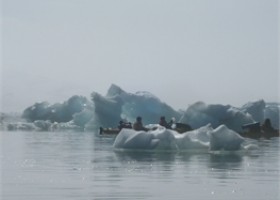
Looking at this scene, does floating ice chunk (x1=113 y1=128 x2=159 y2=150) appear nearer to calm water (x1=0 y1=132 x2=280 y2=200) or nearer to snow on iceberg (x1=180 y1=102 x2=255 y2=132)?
calm water (x1=0 y1=132 x2=280 y2=200)

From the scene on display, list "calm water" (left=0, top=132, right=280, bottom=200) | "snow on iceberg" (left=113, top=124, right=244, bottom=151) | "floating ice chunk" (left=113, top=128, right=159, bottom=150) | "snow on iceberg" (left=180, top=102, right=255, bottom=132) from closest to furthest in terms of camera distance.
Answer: "calm water" (left=0, top=132, right=280, bottom=200) → "snow on iceberg" (left=113, top=124, right=244, bottom=151) → "floating ice chunk" (left=113, top=128, right=159, bottom=150) → "snow on iceberg" (left=180, top=102, right=255, bottom=132)

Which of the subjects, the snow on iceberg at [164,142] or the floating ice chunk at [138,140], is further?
the floating ice chunk at [138,140]

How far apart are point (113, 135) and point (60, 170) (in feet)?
63.3

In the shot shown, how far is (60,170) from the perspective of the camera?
13469 mm

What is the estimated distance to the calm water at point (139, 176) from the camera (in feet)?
33.1

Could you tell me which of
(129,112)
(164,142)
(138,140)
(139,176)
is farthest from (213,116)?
(139,176)

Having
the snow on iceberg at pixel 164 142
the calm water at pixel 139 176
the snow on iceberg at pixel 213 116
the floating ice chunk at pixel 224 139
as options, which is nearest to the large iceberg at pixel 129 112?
the snow on iceberg at pixel 213 116

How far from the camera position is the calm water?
33.1 ft

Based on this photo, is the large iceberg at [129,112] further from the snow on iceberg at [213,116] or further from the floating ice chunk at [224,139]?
the floating ice chunk at [224,139]

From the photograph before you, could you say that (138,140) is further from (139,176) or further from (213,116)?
(213,116)

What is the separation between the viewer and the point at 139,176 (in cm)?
1249

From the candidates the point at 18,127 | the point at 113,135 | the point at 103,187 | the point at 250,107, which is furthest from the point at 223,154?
the point at 18,127

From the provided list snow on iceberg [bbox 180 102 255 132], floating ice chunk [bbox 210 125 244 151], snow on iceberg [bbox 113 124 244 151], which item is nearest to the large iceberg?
snow on iceberg [bbox 180 102 255 132]

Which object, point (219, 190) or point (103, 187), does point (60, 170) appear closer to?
point (103, 187)
